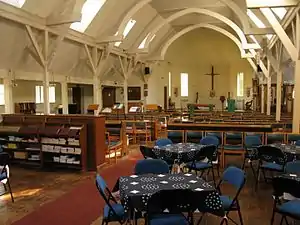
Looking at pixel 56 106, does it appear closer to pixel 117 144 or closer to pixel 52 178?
pixel 117 144

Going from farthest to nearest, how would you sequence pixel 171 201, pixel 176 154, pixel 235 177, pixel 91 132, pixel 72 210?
1. pixel 91 132
2. pixel 176 154
3. pixel 72 210
4. pixel 235 177
5. pixel 171 201

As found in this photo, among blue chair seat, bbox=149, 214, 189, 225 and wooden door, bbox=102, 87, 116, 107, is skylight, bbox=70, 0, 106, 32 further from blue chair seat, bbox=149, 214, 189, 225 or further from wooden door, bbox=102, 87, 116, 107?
blue chair seat, bbox=149, 214, 189, 225

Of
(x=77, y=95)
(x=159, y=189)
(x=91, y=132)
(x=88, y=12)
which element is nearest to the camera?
(x=159, y=189)

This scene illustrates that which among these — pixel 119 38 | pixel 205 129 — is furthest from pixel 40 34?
pixel 205 129


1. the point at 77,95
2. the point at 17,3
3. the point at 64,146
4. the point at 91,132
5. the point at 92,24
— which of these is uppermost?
the point at 92,24

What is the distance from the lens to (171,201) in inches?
127

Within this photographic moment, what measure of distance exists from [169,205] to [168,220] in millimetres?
189

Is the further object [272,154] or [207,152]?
[207,152]

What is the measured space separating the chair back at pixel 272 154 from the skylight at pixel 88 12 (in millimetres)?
8653

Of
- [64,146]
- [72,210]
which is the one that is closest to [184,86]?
[64,146]

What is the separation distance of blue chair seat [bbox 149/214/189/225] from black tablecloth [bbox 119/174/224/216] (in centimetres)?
18

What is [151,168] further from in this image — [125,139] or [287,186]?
[125,139]

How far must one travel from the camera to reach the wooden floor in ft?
15.9

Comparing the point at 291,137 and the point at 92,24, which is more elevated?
the point at 92,24
